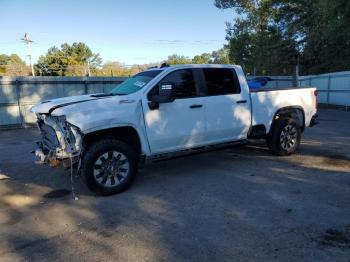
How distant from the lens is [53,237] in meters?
4.54

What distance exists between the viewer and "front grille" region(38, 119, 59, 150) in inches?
235

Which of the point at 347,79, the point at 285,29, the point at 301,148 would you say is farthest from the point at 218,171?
the point at 285,29

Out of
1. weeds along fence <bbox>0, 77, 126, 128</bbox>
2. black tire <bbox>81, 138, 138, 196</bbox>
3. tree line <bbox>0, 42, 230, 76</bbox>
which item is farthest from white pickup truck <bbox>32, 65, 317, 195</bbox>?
tree line <bbox>0, 42, 230, 76</bbox>

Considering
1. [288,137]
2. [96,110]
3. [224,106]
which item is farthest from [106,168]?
[288,137]

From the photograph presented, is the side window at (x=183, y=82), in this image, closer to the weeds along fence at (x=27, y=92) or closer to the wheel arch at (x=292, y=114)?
the wheel arch at (x=292, y=114)

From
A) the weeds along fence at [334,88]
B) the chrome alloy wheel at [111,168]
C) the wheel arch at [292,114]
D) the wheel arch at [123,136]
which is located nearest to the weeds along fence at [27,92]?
the wheel arch at [123,136]

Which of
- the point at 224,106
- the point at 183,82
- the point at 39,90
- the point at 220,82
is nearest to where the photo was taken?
the point at 183,82

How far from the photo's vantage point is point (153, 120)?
20.6 feet

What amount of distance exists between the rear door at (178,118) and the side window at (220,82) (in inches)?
12.9

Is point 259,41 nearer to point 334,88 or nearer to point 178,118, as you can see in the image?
point 334,88

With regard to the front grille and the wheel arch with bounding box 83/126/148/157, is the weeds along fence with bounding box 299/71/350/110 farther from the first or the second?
the front grille

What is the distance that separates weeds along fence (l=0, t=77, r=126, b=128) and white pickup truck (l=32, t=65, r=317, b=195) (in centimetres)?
1079

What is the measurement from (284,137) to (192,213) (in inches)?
152

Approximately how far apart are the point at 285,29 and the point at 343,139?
80.4 ft
